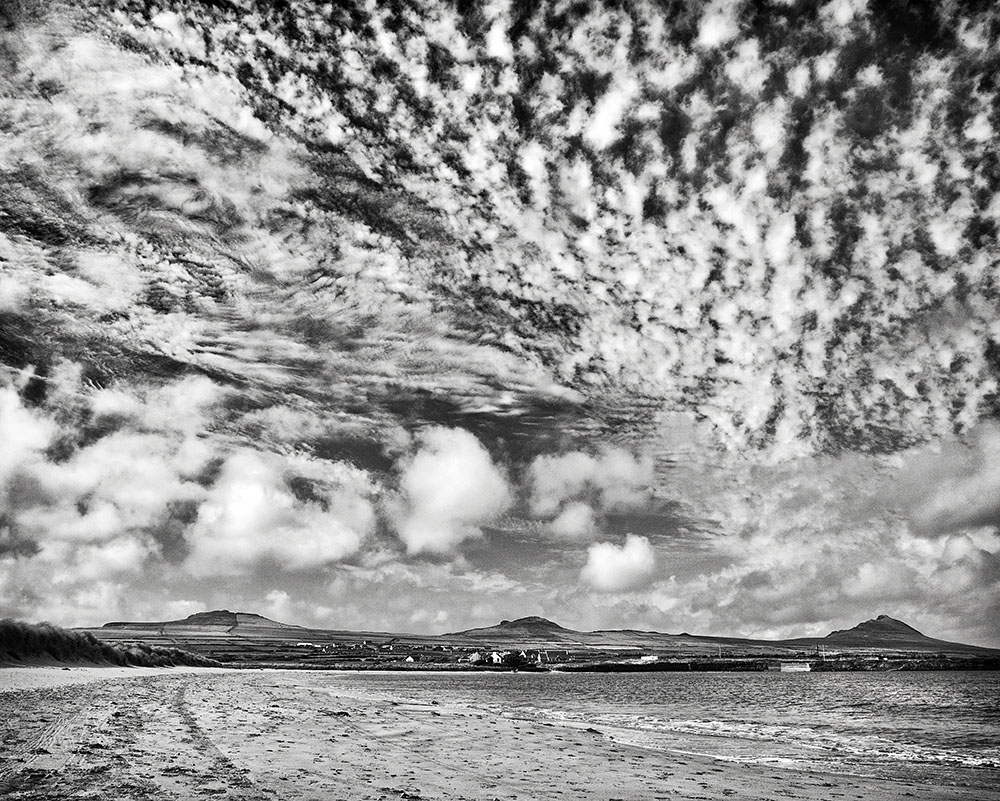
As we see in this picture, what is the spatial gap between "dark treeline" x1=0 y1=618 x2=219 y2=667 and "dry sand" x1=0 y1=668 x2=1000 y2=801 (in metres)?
45.7

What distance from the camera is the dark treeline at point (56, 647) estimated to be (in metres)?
61.2

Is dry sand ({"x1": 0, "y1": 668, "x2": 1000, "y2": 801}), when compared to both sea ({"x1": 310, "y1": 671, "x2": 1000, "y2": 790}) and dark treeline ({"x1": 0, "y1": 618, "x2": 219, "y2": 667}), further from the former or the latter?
dark treeline ({"x1": 0, "y1": 618, "x2": 219, "y2": 667})

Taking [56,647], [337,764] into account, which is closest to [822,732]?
[337,764]

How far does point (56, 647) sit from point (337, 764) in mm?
73912

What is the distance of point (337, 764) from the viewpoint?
15406mm

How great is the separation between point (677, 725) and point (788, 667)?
159 m

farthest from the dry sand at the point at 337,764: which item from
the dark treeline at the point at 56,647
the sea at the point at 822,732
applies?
the dark treeline at the point at 56,647

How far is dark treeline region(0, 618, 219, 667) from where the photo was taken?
61.2 meters

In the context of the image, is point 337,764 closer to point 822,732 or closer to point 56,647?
point 822,732

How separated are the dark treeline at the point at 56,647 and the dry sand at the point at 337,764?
4571 cm

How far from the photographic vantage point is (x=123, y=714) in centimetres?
2311

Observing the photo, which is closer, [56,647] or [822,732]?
[822,732]

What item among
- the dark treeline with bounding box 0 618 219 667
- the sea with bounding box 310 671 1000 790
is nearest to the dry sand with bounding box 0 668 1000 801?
the sea with bounding box 310 671 1000 790

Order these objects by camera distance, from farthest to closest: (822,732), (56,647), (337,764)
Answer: (56,647) < (822,732) < (337,764)
